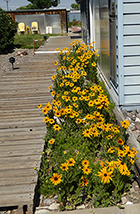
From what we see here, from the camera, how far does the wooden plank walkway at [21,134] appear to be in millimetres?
2801

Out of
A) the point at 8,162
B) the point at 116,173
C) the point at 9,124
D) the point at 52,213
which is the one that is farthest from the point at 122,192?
the point at 9,124

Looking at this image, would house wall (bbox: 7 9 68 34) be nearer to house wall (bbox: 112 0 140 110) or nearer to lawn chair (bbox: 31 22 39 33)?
lawn chair (bbox: 31 22 39 33)

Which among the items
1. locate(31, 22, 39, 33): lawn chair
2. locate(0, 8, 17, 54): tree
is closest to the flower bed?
locate(0, 8, 17, 54): tree

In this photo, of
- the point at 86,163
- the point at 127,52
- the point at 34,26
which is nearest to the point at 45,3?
the point at 34,26

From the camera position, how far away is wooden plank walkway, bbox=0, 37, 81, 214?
280 centimetres

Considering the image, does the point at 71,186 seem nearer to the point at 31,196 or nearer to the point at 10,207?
the point at 31,196

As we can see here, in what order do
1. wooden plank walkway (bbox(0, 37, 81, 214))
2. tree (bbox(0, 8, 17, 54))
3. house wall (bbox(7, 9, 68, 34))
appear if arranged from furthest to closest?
house wall (bbox(7, 9, 68, 34)), tree (bbox(0, 8, 17, 54)), wooden plank walkway (bbox(0, 37, 81, 214))

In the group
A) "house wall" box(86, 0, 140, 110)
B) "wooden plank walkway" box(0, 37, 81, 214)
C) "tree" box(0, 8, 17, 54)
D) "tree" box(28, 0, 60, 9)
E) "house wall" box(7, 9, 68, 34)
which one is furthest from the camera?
"tree" box(28, 0, 60, 9)

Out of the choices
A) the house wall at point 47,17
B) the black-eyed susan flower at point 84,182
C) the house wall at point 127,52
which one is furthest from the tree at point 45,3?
the black-eyed susan flower at point 84,182

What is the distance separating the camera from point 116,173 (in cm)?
279

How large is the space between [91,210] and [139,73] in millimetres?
2920

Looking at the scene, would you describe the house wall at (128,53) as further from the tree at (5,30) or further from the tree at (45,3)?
the tree at (45,3)

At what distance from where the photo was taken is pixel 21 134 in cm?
406

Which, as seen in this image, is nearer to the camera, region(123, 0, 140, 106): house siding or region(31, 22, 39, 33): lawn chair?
region(123, 0, 140, 106): house siding
